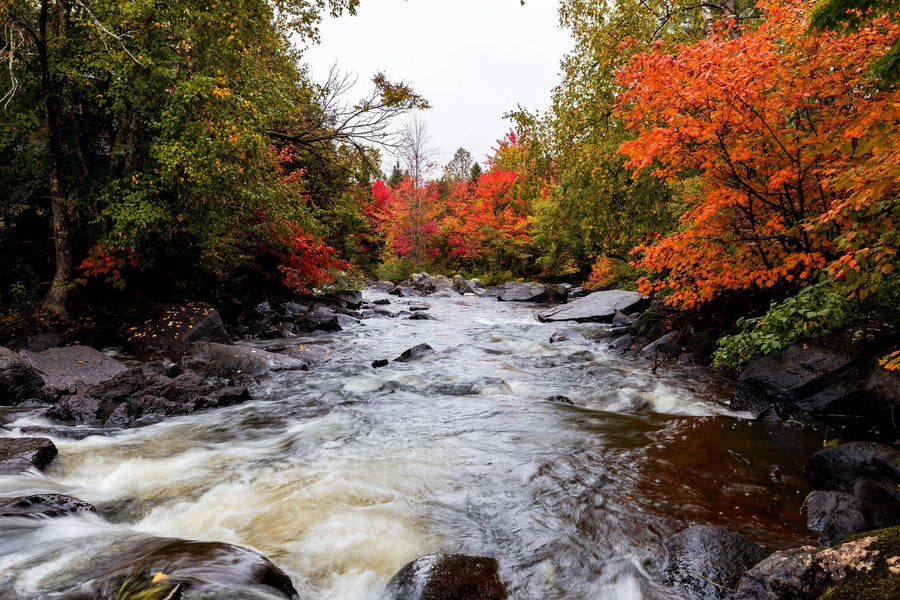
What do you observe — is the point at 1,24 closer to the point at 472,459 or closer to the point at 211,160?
the point at 211,160

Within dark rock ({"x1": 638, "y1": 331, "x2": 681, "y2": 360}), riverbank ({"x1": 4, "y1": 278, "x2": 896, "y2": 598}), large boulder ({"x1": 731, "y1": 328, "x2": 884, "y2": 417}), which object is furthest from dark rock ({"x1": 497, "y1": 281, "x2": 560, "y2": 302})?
large boulder ({"x1": 731, "y1": 328, "x2": 884, "y2": 417})

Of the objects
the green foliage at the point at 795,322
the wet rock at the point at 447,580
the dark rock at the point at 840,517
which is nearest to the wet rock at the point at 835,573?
the dark rock at the point at 840,517

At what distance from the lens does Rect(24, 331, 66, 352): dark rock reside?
26.4 feet

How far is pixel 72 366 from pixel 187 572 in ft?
21.9

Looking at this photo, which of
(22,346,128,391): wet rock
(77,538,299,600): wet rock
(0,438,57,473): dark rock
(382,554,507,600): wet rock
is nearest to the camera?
(77,538,299,600): wet rock

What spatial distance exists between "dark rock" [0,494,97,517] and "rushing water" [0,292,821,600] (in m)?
Answer: 0.09

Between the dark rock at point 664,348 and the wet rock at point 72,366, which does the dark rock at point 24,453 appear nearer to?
the wet rock at point 72,366

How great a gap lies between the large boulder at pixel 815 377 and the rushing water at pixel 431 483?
21.4 inches

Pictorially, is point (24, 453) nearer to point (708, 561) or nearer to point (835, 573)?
point (708, 561)

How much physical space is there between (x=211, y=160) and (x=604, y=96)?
8726 millimetres

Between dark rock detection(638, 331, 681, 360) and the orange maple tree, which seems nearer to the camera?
the orange maple tree

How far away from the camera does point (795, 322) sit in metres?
6.50

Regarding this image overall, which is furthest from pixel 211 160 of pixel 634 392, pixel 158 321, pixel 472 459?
pixel 634 392

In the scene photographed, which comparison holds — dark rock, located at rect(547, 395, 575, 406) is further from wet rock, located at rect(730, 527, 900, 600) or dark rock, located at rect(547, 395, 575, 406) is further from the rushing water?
wet rock, located at rect(730, 527, 900, 600)
